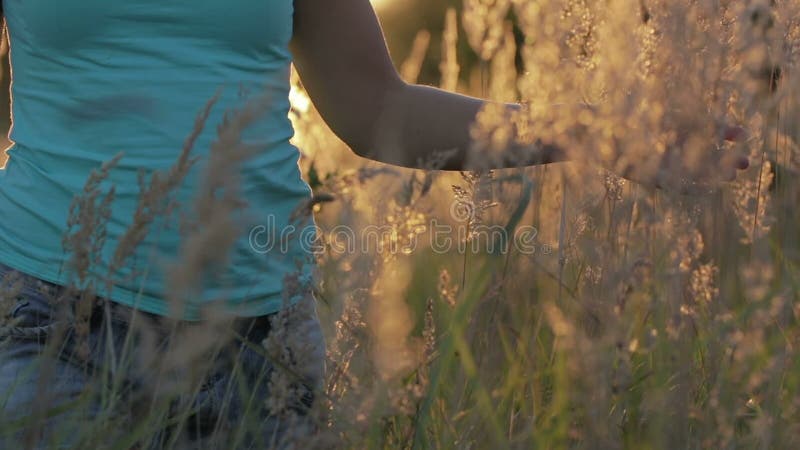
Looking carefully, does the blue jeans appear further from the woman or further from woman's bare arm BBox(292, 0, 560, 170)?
woman's bare arm BBox(292, 0, 560, 170)

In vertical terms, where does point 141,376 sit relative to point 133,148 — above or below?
below

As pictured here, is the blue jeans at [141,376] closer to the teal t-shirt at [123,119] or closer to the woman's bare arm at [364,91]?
the teal t-shirt at [123,119]

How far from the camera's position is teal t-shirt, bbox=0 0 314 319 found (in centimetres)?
135

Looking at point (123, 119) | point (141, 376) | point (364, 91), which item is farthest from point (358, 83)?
point (141, 376)

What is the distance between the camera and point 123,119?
4.49 ft

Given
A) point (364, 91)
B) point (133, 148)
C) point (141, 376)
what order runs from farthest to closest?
point (364, 91), point (133, 148), point (141, 376)

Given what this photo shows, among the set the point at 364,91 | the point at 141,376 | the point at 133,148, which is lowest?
the point at 141,376

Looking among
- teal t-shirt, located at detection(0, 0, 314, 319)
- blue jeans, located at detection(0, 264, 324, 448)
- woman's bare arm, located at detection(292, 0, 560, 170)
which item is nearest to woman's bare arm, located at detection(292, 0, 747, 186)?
woman's bare arm, located at detection(292, 0, 560, 170)

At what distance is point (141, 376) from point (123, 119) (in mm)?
501

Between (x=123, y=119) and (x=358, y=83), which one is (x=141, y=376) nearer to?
(x=123, y=119)

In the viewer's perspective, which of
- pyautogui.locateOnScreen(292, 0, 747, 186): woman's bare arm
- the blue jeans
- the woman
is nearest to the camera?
the blue jeans

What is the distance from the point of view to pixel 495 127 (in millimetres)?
1361

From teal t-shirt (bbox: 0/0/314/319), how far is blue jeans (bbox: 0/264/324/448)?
0.23ft

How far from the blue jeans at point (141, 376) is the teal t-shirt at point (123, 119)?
0.23 ft
